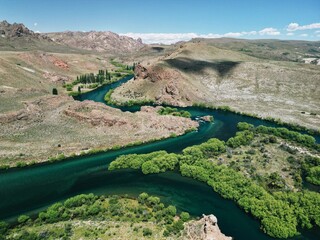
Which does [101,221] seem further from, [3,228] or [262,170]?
[262,170]

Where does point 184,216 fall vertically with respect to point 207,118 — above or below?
below

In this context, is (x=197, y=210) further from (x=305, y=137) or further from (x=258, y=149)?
(x=305, y=137)

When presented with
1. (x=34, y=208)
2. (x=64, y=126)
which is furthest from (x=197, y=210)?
(x=64, y=126)

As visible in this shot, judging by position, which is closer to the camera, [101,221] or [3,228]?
[3,228]

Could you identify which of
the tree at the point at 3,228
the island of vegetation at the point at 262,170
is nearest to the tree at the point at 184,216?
the island of vegetation at the point at 262,170

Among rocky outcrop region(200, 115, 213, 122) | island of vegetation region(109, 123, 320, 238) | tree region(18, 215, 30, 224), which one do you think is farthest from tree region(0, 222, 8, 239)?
rocky outcrop region(200, 115, 213, 122)

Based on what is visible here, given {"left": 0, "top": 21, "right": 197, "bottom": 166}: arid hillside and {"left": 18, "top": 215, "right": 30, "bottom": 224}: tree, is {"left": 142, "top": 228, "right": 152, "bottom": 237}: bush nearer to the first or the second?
{"left": 18, "top": 215, "right": 30, "bottom": 224}: tree

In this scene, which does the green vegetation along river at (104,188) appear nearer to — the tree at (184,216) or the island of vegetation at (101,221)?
the tree at (184,216)

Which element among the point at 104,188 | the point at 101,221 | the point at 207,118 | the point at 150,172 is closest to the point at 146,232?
the point at 101,221
